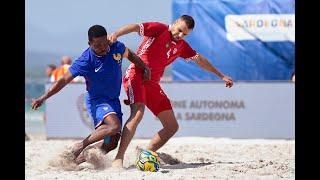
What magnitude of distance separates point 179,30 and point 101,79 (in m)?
1.11

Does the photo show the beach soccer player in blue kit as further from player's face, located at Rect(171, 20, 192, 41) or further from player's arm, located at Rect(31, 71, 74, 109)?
player's face, located at Rect(171, 20, 192, 41)

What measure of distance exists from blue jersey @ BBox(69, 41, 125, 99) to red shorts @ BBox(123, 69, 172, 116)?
0.71 feet

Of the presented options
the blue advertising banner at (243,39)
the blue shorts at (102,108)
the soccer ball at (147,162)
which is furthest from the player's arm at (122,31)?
the blue advertising banner at (243,39)

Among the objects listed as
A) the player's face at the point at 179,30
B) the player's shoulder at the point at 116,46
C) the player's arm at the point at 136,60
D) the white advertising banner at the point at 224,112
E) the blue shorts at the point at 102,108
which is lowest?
the white advertising banner at the point at 224,112

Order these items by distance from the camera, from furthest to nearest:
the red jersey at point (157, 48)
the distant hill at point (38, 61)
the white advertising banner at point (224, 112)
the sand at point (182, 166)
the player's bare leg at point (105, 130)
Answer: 1. the distant hill at point (38, 61)
2. the white advertising banner at point (224, 112)
3. the red jersey at point (157, 48)
4. the player's bare leg at point (105, 130)
5. the sand at point (182, 166)

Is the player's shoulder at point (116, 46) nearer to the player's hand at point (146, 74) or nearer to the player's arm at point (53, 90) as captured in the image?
the player's hand at point (146, 74)

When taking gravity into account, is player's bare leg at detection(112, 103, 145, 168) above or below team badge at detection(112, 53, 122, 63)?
below

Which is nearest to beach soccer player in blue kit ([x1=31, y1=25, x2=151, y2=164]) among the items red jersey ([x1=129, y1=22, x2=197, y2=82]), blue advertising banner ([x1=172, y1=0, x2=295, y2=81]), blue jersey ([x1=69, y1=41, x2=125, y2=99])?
blue jersey ([x1=69, y1=41, x2=125, y2=99])

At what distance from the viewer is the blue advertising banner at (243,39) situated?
1736cm

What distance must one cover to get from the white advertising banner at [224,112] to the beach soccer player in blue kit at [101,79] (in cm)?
596

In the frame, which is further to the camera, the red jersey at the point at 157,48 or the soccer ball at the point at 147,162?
the red jersey at the point at 157,48

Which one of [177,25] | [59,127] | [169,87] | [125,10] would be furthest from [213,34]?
[177,25]

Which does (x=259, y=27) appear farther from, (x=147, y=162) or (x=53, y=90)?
(x=53, y=90)

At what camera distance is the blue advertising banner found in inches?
683
